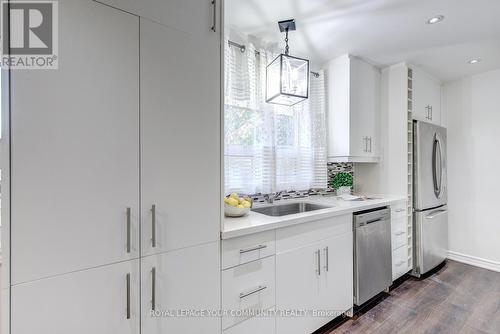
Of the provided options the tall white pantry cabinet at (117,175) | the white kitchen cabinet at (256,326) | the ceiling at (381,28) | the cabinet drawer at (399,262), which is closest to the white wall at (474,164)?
the ceiling at (381,28)

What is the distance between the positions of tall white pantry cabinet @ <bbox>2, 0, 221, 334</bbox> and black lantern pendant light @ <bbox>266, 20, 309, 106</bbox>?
51 centimetres

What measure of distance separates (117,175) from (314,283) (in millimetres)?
1515

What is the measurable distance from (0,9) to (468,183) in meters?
4.45

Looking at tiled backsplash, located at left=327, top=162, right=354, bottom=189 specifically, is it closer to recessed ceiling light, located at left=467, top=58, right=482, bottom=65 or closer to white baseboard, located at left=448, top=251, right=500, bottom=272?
recessed ceiling light, located at left=467, top=58, right=482, bottom=65

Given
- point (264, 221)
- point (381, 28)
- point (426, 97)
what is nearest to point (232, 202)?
point (264, 221)

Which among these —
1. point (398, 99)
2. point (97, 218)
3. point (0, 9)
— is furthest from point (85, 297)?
point (398, 99)

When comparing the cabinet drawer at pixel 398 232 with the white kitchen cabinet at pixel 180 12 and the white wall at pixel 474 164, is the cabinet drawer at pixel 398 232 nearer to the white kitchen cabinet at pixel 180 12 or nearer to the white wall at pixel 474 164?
the white wall at pixel 474 164

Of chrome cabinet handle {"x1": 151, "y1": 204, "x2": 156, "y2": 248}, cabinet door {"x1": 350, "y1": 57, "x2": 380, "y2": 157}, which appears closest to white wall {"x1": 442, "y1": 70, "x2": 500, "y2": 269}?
cabinet door {"x1": 350, "y1": 57, "x2": 380, "y2": 157}

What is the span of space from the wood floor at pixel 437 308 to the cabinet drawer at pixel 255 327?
2.12 ft

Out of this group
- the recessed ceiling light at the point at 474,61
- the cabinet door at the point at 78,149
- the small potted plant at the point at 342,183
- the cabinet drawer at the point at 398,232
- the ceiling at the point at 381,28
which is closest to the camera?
the cabinet door at the point at 78,149

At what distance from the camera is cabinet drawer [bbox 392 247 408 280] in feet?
8.21

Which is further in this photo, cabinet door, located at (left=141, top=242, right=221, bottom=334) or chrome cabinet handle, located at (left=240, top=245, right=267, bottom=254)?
chrome cabinet handle, located at (left=240, top=245, right=267, bottom=254)

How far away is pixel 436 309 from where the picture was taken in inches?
84.5

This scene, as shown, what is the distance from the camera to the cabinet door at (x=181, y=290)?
1099 mm
